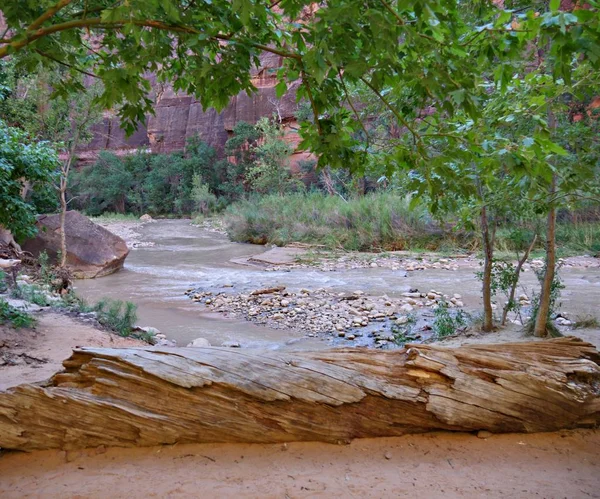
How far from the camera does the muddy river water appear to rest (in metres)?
6.94

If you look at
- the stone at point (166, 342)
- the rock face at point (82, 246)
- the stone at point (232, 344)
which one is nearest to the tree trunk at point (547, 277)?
the stone at point (232, 344)

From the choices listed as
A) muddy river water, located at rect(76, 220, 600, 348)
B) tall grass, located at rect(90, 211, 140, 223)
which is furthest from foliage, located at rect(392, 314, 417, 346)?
tall grass, located at rect(90, 211, 140, 223)

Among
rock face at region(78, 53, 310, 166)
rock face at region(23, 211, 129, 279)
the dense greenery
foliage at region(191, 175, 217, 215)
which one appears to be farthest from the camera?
rock face at region(78, 53, 310, 166)

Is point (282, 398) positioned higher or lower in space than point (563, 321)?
higher

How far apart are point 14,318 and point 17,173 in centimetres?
168

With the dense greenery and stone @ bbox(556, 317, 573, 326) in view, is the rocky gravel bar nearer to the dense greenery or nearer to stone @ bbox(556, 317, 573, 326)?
stone @ bbox(556, 317, 573, 326)

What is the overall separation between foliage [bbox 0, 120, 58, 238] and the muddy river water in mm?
2162

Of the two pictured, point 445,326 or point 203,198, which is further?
point 203,198

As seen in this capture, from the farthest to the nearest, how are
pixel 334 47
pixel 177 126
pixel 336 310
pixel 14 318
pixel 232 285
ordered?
pixel 177 126, pixel 232 285, pixel 336 310, pixel 14 318, pixel 334 47

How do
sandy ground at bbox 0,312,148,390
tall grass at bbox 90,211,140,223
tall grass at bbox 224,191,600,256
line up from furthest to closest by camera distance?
1. tall grass at bbox 90,211,140,223
2. tall grass at bbox 224,191,600,256
3. sandy ground at bbox 0,312,148,390

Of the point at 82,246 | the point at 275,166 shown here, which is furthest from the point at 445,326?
the point at 275,166

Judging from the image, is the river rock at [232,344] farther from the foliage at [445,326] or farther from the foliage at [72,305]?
the foliage at [445,326]

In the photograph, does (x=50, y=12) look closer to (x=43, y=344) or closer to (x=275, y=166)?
(x=43, y=344)

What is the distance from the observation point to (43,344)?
5.00 metres
